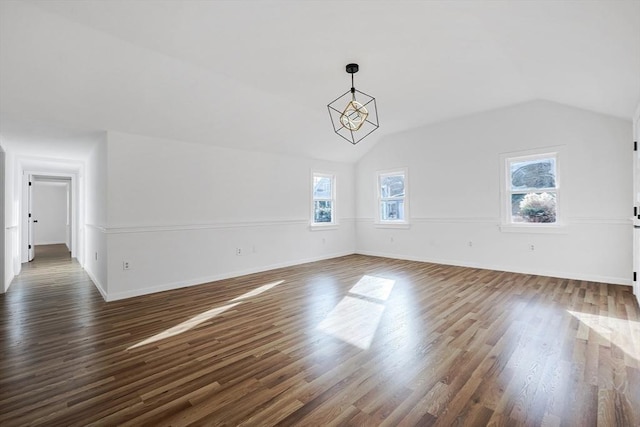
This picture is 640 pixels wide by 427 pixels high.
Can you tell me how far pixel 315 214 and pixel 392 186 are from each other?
1.94m

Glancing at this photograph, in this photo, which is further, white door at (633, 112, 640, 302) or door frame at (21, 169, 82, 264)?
door frame at (21, 169, 82, 264)

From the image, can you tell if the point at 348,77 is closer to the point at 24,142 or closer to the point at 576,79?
the point at 576,79

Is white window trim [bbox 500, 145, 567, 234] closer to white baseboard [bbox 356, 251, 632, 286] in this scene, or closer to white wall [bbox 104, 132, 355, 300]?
white baseboard [bbox 356, 251, 632, 286]

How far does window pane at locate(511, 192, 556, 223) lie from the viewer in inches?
189

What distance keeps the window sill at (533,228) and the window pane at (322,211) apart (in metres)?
3.57

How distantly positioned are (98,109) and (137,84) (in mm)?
652

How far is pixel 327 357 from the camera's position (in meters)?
2.29

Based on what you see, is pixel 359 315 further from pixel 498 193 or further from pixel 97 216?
pixel 97 216

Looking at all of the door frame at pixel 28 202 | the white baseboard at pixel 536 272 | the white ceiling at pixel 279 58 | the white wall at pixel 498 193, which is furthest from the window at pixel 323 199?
the door frame at pixel 28 202

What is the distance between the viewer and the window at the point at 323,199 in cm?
682

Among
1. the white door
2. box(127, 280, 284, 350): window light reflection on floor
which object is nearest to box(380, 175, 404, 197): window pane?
the white door

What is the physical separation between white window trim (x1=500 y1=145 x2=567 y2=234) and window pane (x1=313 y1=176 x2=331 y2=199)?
358 centimetres

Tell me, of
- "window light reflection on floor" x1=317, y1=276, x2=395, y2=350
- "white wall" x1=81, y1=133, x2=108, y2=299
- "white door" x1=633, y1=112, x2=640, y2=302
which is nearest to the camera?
"window light reflection on floor" x1=317, y1=276, x2=395, y2=350

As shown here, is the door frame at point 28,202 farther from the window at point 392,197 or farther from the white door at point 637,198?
the white door at point 637,198
